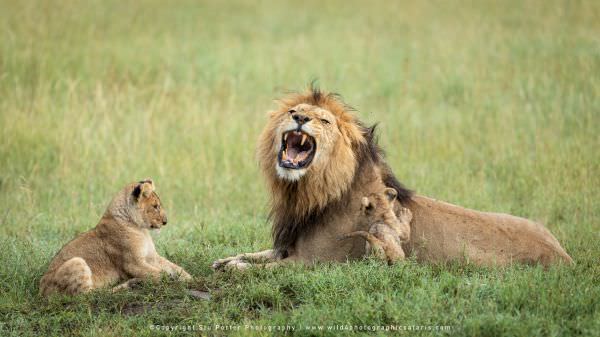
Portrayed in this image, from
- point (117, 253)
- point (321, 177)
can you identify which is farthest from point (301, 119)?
point (117, 253)

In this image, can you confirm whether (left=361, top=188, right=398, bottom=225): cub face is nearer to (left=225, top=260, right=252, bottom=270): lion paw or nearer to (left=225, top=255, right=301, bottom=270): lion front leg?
(left=225, top=255, right=301, bottom=270): lion front leg

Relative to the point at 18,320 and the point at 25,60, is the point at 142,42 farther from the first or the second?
the point at 18,320

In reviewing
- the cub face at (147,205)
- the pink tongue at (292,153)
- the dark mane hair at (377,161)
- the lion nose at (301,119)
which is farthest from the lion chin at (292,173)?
the cub face at (147,205)

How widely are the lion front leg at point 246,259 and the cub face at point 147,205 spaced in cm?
52

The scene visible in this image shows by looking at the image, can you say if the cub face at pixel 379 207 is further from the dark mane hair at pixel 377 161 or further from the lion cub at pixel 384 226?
the dark mane hair at pixel 377 161

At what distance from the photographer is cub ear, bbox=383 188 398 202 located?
5.85 meters

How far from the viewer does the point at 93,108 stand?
10578 millimetres

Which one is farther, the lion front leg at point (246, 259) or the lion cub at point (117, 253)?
the lion front leg at point (246, 259)

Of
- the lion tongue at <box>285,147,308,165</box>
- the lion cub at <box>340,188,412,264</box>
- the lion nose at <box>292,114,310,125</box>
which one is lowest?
the lion cub at <box>340,188,412,264</box>

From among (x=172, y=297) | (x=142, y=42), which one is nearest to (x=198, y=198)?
(x=172, y=297)

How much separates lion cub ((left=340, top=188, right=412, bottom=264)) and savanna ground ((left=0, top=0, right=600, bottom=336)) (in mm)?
138

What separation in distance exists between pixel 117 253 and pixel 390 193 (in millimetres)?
1773

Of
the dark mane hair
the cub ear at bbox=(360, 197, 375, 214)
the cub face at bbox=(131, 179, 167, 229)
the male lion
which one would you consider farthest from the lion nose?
the cub face at bbox=(131, 179, 167, 229)

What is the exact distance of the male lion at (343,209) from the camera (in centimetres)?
593
